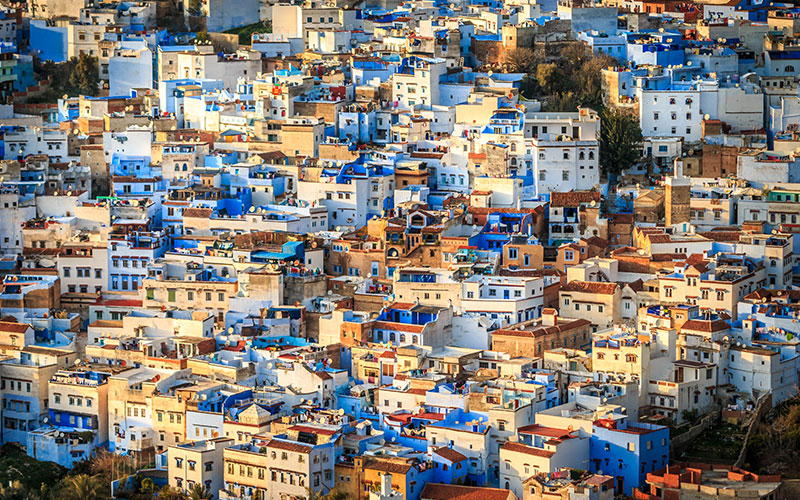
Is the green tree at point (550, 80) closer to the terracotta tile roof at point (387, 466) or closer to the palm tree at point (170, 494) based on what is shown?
the terracotta tile roof at point (387, 466)

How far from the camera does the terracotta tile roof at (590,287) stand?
49750 mm

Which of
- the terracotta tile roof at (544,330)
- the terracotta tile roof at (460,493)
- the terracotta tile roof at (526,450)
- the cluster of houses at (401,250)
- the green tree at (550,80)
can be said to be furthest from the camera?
the green tree at (550,80)

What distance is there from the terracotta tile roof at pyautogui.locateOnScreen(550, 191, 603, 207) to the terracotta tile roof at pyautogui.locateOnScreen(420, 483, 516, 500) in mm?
12283

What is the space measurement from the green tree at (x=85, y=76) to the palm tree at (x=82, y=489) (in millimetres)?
24214

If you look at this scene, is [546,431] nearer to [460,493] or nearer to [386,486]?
[460,493]

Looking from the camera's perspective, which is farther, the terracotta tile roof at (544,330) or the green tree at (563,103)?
the green tree at (563,103)

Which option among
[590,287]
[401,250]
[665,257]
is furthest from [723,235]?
[401,250]

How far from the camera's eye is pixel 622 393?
4522cm

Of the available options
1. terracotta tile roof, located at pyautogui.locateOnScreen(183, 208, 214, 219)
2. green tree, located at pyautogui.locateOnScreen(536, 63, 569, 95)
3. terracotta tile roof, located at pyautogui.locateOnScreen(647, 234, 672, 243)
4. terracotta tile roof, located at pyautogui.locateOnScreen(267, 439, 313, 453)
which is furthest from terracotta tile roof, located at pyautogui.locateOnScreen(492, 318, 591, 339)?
green tree, located at pyautogui.locateOnScreen(536, 63, 569, 95)

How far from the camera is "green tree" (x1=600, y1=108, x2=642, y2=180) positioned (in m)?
56.9

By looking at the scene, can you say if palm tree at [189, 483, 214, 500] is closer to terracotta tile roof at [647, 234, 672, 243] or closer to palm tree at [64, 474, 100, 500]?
palm tree at [64, 474, 100, 500]

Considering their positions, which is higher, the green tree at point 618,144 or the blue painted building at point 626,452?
the green tree at point 618,144

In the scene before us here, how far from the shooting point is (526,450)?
4303 cm

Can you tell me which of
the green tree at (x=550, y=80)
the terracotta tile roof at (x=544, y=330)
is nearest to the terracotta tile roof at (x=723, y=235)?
the terracotta tile roof at (x=544, y=330)
